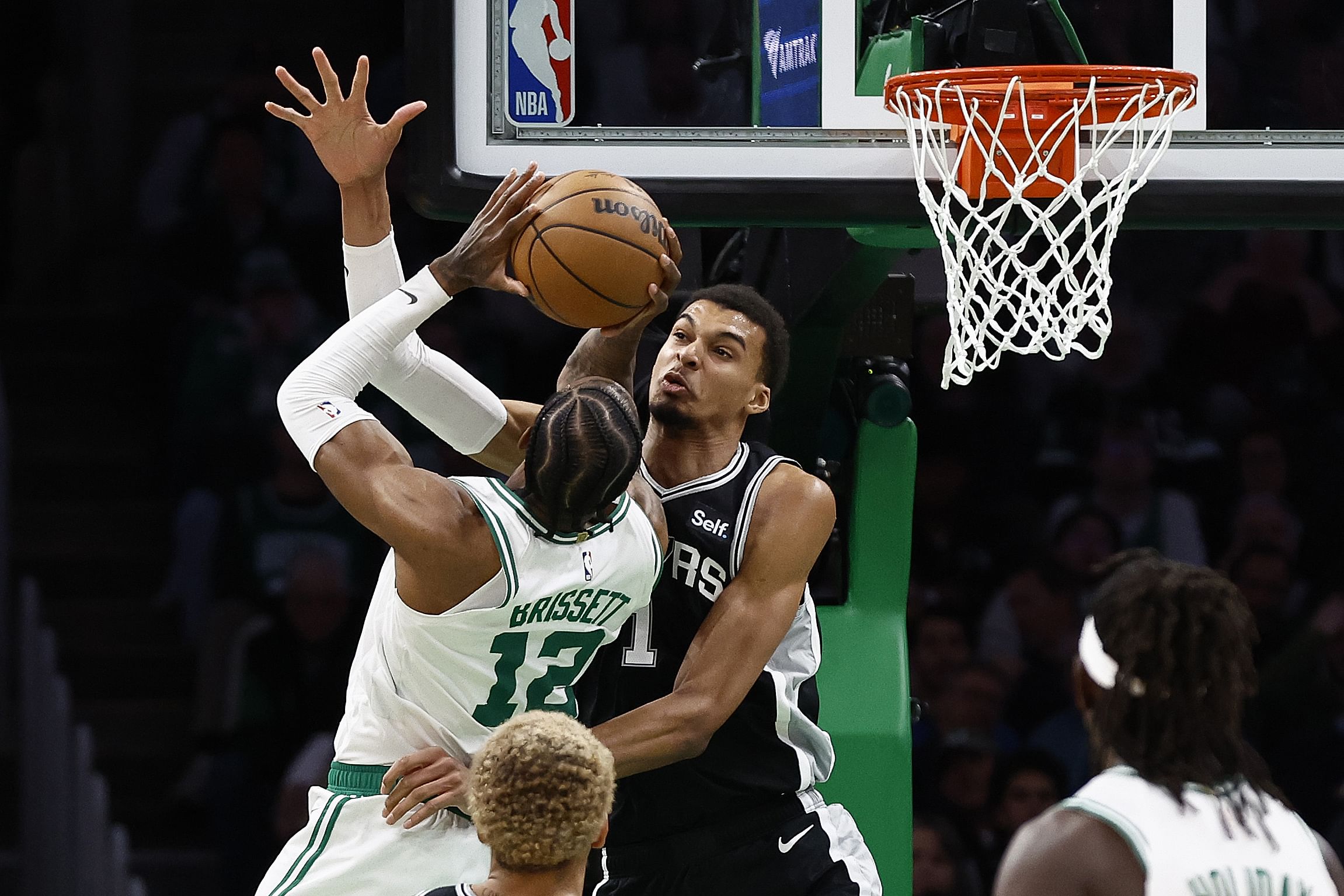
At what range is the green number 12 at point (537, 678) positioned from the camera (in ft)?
9.93

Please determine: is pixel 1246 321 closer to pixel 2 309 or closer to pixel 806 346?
pixel 806 346

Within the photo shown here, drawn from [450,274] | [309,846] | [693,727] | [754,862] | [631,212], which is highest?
[631,212]

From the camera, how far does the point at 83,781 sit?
5941 millimetres

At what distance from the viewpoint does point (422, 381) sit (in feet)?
11.4

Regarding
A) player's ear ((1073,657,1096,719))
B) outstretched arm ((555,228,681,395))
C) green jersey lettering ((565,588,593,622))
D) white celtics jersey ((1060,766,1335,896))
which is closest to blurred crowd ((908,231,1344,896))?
outstretched arm ((555,228,681,395))

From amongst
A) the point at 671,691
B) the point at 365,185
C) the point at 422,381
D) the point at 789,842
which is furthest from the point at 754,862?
the point at 365,185

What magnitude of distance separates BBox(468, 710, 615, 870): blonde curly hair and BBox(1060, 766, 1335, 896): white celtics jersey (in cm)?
64

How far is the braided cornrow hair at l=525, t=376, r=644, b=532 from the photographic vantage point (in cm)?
293

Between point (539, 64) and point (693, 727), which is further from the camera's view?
point (539, 64)

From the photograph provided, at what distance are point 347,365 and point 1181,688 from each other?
1.48 meters

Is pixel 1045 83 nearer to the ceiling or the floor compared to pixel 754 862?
nearer to the ceiling

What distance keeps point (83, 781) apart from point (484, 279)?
11.3ft

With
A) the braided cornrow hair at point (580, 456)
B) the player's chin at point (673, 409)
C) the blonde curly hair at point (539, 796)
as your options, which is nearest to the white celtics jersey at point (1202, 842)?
the blonde curly hair at point (539, 796)

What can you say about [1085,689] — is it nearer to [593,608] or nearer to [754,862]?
[593,608]
